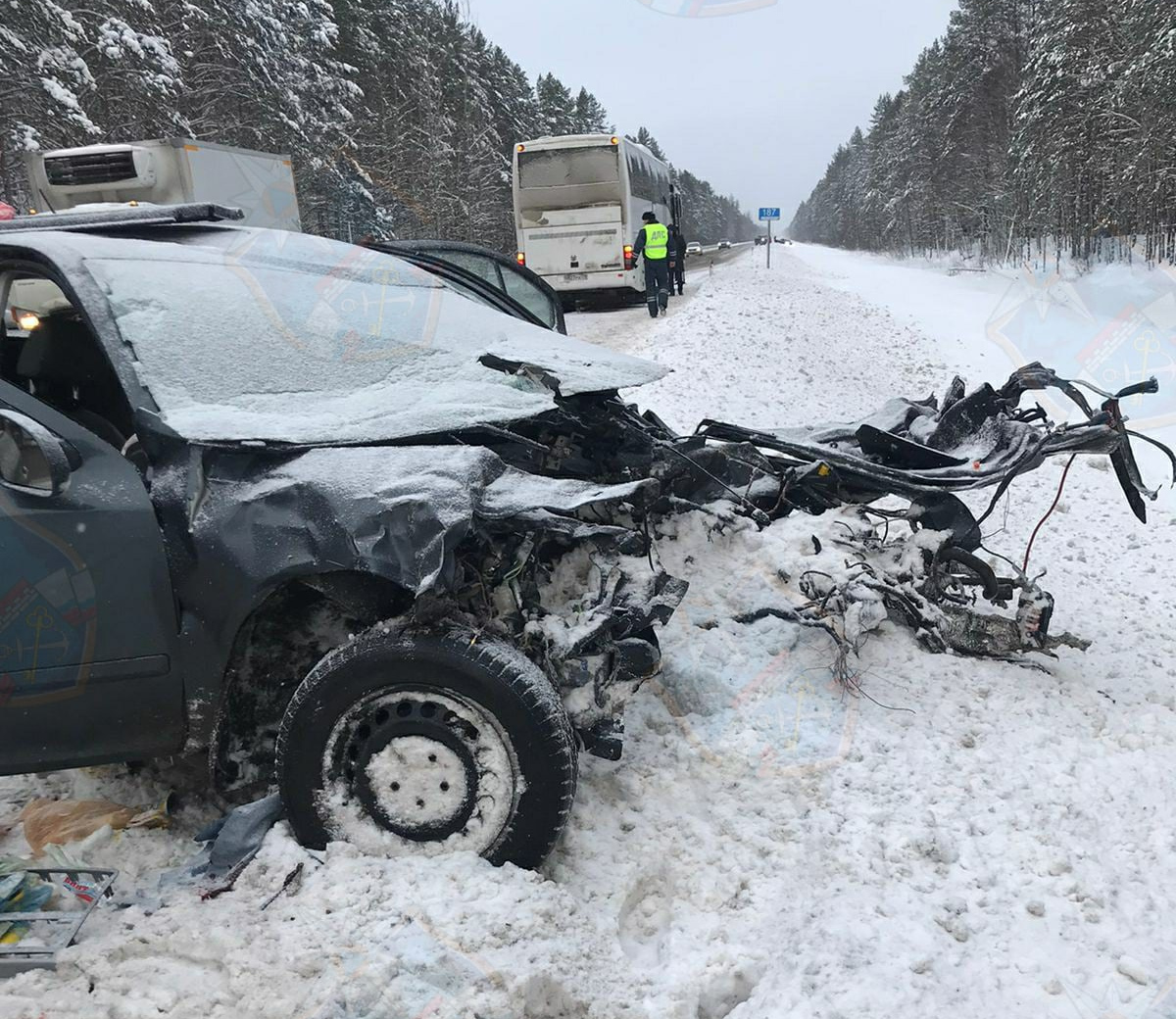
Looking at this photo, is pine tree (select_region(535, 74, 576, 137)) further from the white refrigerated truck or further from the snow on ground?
the snow on ground

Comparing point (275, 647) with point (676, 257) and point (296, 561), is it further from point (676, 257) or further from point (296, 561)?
point (676, 257)

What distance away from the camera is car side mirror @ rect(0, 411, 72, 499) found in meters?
2.42

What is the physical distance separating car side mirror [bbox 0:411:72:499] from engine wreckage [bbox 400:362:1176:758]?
1.13 meters

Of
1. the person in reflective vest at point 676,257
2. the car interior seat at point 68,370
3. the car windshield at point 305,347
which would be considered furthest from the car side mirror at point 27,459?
the person in reflective vest at point 676,257

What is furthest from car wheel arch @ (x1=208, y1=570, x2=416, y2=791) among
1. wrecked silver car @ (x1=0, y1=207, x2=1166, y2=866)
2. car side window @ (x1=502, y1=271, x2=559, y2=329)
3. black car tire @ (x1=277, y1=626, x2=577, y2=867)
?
car side window @ (x1=502, y1=271, x2=559, y2=329)

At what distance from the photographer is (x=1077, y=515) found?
221 inches

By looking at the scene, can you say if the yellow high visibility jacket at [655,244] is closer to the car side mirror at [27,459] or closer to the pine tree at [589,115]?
the car side mirror at [27,459]

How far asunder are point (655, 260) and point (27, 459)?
13.5 meters

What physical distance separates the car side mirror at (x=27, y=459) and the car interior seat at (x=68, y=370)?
512mm

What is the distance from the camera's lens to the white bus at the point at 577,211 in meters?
16.9

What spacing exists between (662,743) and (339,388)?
5.92 feet

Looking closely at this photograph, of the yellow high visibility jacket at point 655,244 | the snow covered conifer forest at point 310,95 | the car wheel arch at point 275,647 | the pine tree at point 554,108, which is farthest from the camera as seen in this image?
the pine tree at point 554,108

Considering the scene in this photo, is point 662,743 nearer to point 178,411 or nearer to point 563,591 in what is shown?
point 563,591

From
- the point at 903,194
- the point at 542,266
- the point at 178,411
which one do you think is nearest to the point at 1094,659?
the point at 178,411
